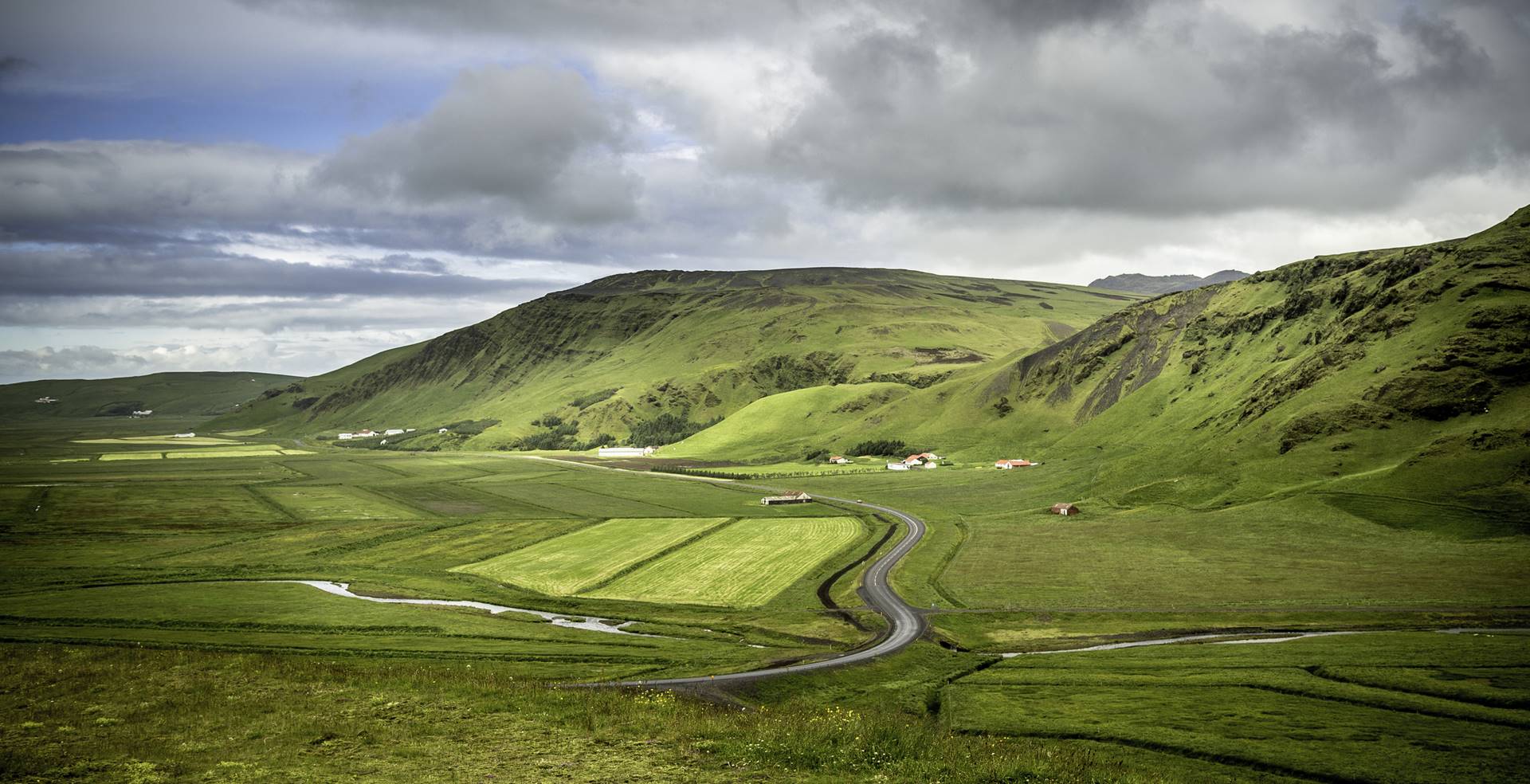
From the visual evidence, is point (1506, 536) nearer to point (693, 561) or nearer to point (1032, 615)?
point (1032, 615)

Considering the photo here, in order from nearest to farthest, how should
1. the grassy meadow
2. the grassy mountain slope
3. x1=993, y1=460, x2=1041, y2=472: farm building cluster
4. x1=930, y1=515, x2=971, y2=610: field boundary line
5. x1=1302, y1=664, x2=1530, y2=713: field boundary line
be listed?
the grassy meadow < x1=1302, y1=664, x2=1530, y2=713: field boundary line < x1=930, y1=515, x2=971, y2=610: field boundary line < the grassy mountain slope < x1=993, y1=460, x2=1041, y2=472: farm building cluster

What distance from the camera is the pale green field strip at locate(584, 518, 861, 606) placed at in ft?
291

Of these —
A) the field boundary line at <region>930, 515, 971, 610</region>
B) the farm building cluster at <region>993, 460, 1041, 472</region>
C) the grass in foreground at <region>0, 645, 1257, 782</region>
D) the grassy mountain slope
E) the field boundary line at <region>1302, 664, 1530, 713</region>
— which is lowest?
the field boundary line at <region>930, 515, 971, 610</region>

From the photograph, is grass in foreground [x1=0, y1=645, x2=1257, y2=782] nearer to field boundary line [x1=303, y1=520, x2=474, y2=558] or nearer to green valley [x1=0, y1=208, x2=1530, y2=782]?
green valley [x1=0, y1=208, x2=1530, y2=782]

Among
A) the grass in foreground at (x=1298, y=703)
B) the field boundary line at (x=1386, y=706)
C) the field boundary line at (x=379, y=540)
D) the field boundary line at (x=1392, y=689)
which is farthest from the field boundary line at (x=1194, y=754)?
the field boundary line at (x=379, y=540)

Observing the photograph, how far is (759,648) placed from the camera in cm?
6719

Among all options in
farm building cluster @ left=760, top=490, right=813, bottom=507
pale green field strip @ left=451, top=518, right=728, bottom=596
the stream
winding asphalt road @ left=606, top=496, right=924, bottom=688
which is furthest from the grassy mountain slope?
the stream

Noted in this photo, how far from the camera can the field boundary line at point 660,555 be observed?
92.6 meters

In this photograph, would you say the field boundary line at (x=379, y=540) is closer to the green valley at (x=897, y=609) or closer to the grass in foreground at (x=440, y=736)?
the green valley at (x=897, y=609)

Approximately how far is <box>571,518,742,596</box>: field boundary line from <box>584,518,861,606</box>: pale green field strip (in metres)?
0.74

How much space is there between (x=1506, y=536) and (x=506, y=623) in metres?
101

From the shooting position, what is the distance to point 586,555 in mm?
109625

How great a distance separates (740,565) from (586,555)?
68.4ft

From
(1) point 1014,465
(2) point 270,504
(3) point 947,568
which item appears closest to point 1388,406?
(3) point 947,568
